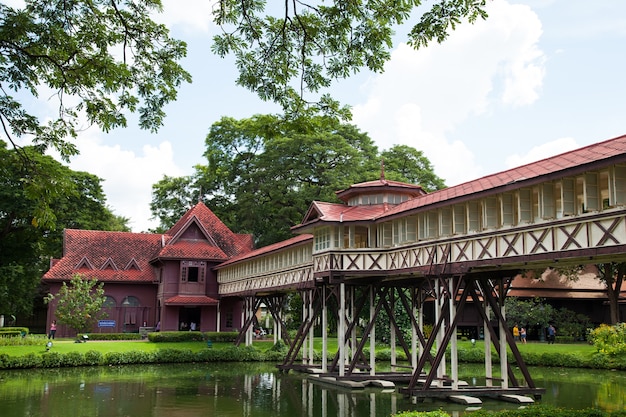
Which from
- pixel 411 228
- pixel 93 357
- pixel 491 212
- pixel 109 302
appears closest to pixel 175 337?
pixel 93 357

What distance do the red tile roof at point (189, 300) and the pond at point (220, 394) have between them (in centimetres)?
1171

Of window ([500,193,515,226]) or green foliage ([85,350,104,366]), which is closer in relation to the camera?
window ([500,193,515,226])

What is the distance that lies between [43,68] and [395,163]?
3819 cm

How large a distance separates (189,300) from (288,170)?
11858 millimetres

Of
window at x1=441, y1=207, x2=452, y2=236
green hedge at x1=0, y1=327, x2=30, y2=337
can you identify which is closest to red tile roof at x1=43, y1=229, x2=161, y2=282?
green hedge at x1=0, y1=327, x2=30, y2=337

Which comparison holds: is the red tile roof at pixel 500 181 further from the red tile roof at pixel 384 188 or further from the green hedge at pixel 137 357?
the green hedge at pixel 137 357

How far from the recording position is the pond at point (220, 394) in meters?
19.3

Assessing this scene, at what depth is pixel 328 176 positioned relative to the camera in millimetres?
45625

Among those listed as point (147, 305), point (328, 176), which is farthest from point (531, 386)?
point (147, 305)

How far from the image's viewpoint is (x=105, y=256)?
4688 cm

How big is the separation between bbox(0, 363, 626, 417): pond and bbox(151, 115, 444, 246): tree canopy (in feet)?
58.4

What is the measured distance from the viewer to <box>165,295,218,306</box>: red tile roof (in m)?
43.7

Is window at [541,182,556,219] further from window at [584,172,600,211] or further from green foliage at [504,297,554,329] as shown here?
green foliage at [504,297,554,329]

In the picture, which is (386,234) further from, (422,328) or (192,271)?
(192,271)
